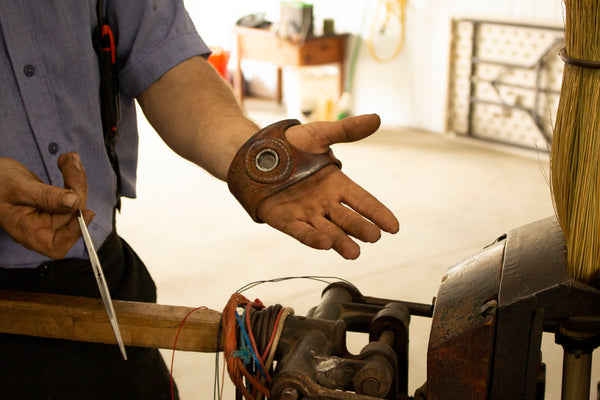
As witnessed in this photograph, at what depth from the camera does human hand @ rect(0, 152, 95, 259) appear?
3.29ft

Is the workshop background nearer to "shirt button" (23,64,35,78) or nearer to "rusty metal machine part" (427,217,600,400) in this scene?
"shirt button" (23,64,35,78)

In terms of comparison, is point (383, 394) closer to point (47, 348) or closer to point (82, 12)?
point (47, 348)

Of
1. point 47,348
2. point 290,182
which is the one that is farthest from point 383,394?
point 47,348

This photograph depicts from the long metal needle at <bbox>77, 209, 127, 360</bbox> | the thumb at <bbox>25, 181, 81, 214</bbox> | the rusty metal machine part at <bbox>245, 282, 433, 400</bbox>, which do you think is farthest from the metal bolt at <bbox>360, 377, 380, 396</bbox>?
the thumb at <bbox>25, 181, 81, 214</bbox>

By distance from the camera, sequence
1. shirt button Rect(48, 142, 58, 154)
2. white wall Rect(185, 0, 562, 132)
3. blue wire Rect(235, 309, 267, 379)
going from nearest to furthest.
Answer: blue wire Rect(235, 309, 267, 379), shirt button Rect(48, 142, 58, 154), white wall Rect(185, 0, 562, 132)

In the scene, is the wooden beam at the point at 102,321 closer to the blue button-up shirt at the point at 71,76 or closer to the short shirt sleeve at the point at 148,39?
the blue button-up shirt at the point at 71,76

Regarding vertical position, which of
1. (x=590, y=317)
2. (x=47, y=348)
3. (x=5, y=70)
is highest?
(x=5, y=70)

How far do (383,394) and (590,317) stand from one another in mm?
278

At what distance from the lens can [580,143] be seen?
38.4 inches

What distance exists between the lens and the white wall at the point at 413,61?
17.7ft

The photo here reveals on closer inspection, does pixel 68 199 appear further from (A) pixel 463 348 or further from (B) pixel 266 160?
(A) pixel 463 348

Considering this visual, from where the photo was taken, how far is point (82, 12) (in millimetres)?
1307

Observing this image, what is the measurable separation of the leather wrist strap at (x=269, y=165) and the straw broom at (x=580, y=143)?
0.35 m

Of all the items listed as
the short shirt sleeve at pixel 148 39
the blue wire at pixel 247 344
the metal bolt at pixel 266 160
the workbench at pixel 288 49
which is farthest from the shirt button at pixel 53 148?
the workbench at pixel 288 49
